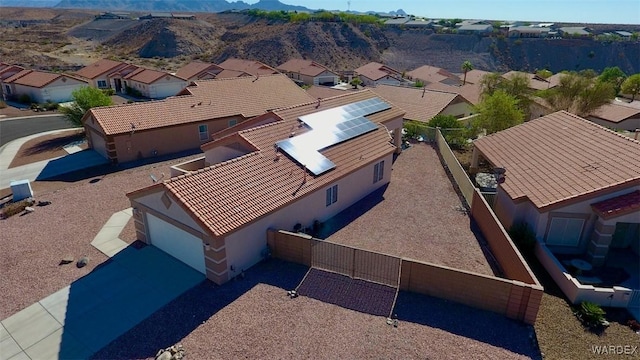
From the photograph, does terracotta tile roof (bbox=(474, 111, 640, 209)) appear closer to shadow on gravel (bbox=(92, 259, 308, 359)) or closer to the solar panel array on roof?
the solar panel array on roof

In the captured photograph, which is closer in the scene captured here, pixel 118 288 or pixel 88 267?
pixel 118 288

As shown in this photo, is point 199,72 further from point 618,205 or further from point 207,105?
point 618,205

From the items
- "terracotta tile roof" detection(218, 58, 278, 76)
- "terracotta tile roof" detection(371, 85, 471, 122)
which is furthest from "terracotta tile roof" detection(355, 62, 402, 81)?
"terracotta tile roof" detection(371, 85, 471, 122)

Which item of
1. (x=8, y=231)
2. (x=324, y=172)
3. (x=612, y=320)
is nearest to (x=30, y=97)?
(x=8, y=231)

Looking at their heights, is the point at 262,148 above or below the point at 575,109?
above

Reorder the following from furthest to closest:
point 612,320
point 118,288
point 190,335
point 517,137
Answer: point 517,137 → point 118,288 → point 612,320 → point 190,335

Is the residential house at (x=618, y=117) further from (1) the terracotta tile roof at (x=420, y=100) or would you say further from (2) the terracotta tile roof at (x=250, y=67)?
(2) the terracotta tile roof at (x=250, y=67)

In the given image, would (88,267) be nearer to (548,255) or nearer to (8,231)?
(8,231)
